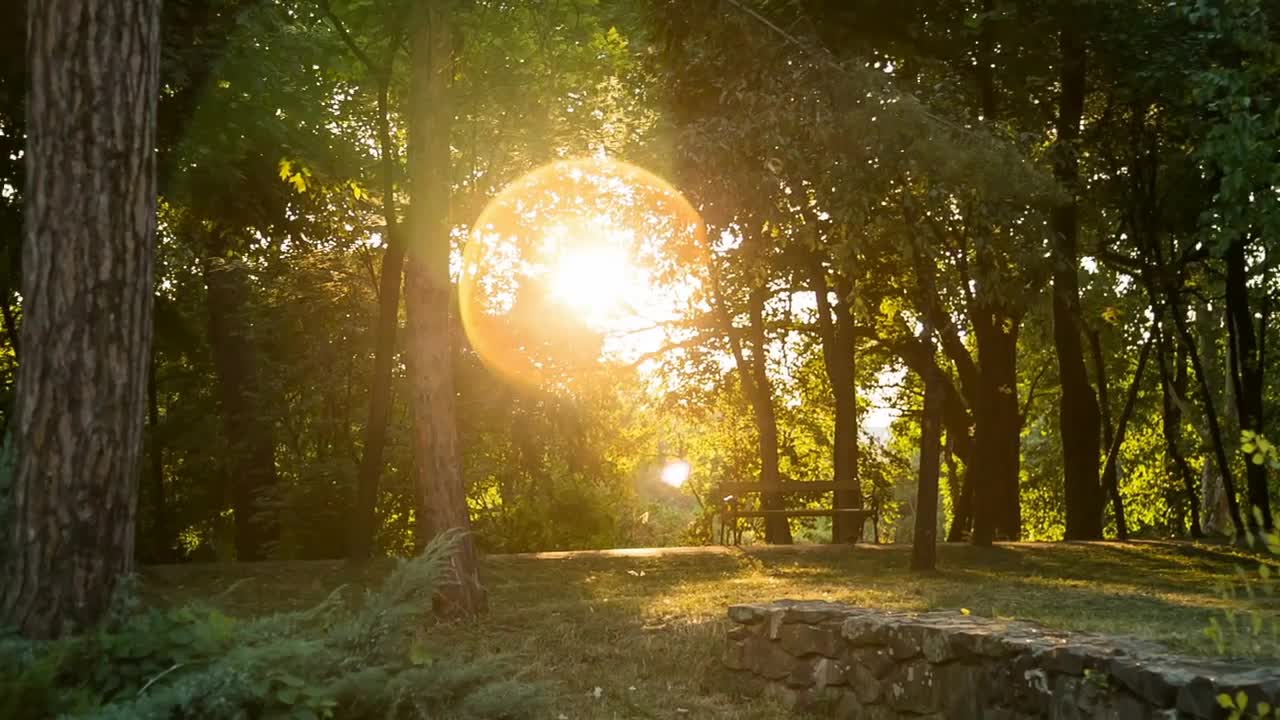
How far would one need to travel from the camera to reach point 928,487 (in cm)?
1684

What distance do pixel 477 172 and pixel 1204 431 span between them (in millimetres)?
21631

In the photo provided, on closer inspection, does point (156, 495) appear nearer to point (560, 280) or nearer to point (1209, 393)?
point (560, 280)

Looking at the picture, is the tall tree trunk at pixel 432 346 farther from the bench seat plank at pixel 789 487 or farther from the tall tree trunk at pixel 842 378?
the tall tree trunk at pixel 842 378

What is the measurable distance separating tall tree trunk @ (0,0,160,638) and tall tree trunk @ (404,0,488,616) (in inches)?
241

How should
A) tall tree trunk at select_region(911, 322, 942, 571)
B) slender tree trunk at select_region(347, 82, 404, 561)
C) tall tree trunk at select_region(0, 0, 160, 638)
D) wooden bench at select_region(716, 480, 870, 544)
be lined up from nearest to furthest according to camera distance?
tall tree trunk at select_region(0, 0, 160, 638) → tall tree trunk at select_region(911, 322, 942, 571) → slender tree trunk at select_region(347, 82, 404, 561) → wooden bench at select_region(716, 480, 870, 544)

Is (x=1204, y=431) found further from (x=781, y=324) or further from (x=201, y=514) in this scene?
(x=201, y=514)

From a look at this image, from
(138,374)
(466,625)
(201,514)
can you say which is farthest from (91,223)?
(201,514)

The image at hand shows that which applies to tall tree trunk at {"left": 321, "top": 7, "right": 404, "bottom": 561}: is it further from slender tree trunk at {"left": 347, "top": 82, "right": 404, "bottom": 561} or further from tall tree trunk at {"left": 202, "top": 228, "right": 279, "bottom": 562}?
tall tree trunk at {"left": 202, "top": 228, "right": 279, "bottom": 562}

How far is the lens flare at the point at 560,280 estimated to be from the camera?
22.8 meters

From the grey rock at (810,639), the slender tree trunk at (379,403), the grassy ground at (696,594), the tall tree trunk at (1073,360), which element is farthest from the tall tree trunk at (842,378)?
the grey rock at (810,639)

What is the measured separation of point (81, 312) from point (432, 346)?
6.48 m

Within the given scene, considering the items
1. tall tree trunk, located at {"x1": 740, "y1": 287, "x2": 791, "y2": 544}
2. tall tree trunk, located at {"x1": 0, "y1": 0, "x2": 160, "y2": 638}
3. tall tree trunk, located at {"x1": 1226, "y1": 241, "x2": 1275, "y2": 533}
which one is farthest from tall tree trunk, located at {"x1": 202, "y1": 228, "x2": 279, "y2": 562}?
tall tree trunk, located at {"x1": 1226, "y1": 241, "x2": 1275, "y2": 533}

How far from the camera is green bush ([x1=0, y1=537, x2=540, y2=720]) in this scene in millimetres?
4664

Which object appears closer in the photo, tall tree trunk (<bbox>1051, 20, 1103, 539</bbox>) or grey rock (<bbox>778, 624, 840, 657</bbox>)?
grey rock (<bbox>778, 624, 840, 657</bbox>)
